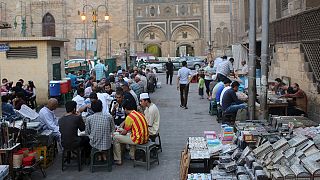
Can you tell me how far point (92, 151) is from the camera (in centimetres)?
896

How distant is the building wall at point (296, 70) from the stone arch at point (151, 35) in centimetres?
2941

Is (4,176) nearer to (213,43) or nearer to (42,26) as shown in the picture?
(213,43)

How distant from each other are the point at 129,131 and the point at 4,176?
9.15 ft

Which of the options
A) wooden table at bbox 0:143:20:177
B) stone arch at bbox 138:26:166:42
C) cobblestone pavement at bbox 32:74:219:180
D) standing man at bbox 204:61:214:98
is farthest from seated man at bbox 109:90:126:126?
stone arch at bbox 138:26:166:42

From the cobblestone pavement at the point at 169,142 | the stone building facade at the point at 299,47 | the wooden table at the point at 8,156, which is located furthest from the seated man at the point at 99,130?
the stone building facade at the point at 299,47

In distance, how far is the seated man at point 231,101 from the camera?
12.4 m

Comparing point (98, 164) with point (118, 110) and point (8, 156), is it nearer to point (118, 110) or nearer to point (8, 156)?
point (8, 156)

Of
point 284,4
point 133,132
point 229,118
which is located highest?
point 284,4

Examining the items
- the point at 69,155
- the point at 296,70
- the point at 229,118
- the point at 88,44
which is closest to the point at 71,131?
the point at 69,155

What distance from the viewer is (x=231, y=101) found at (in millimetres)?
12586

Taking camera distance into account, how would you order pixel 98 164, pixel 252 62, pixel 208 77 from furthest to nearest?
pixel 208 77 → pixel 252 62 → pixel 98 164

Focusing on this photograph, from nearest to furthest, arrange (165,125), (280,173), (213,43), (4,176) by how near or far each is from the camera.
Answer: (280,173) < (4,176) < (165,125) < (213,43)

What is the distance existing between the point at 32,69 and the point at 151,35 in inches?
1129

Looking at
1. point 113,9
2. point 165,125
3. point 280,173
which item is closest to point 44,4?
point 113,9
